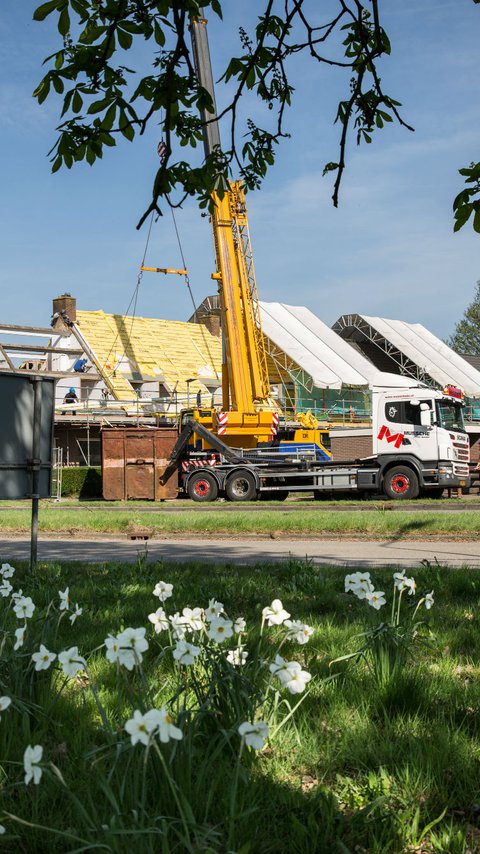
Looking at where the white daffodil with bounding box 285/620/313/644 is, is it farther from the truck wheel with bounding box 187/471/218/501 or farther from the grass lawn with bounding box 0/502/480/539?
the truck wheel with bounding box 187/471/218/501

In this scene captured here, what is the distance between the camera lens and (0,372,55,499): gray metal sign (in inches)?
278

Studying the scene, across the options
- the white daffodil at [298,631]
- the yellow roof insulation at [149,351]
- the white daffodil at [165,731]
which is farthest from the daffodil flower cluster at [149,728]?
the yellow roof insulation at [149,351]

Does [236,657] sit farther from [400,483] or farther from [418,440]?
[400,483]

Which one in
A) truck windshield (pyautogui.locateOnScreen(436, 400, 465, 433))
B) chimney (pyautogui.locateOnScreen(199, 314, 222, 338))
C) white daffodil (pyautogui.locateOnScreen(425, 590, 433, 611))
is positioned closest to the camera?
white daffodil (pyautogui.locateOnScreen(425, 590, 433, 611))

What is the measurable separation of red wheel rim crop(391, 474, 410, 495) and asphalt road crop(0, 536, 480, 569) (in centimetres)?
935

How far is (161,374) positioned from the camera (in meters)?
45.1

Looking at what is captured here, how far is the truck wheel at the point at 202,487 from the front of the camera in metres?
25.3

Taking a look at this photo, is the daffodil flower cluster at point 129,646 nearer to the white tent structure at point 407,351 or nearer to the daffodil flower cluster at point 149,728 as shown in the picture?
the daffodil flower cluster at point 149,728

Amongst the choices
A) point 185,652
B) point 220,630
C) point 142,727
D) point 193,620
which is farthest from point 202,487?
point 142,727

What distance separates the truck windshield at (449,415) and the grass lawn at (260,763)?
18742 millimetres

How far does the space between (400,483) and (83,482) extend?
13.0m

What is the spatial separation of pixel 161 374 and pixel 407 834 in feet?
142

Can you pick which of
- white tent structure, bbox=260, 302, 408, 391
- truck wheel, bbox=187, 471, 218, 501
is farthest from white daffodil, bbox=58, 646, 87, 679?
white tent structure, bbox=260, 302, 408, 391

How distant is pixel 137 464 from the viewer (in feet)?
87.1
